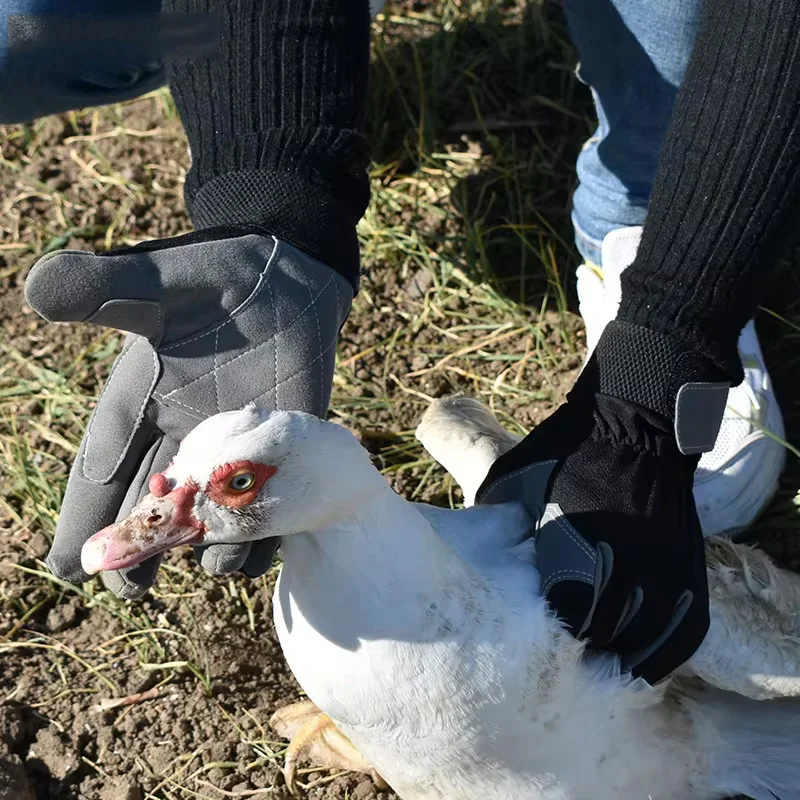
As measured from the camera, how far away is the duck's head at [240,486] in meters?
1.28

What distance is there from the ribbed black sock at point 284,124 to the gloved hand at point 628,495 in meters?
0.47

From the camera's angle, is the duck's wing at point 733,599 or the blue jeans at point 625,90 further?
the blue jeans at point 625,90

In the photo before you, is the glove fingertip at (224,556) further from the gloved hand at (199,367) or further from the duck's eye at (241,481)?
the duck's eye at (241,481)

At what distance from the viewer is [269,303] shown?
164 cm

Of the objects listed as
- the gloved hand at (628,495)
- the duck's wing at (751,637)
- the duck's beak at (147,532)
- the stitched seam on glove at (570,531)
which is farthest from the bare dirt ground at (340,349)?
the duck's beak at (147,532)

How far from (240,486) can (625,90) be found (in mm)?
1313

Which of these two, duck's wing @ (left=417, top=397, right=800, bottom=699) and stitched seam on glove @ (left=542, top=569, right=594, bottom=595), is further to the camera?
duck's wing @ (left=417, top=397, right=800, bottom=699)

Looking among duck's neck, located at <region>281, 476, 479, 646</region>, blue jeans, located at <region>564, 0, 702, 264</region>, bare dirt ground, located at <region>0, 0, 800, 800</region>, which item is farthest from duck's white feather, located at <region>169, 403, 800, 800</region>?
blue jeans, located at <region>564, 0, 702, 264</region>

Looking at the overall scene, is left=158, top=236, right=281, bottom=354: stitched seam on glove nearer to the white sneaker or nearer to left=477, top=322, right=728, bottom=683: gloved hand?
left=477, top=322, right=728, bottom=683: gloved hand

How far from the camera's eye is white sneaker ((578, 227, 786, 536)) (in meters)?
2.04

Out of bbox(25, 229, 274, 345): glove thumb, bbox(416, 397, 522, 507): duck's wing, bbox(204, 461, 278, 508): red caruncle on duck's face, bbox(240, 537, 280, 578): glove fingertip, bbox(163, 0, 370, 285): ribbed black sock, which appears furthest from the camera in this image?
bbox(416, 397, 522, 507): duck's wing

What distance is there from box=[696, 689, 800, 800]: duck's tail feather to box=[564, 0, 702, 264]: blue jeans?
1013 millimetres

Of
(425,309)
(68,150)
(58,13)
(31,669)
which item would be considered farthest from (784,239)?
(68,150)

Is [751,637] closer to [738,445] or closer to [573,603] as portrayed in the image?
[573,603]
